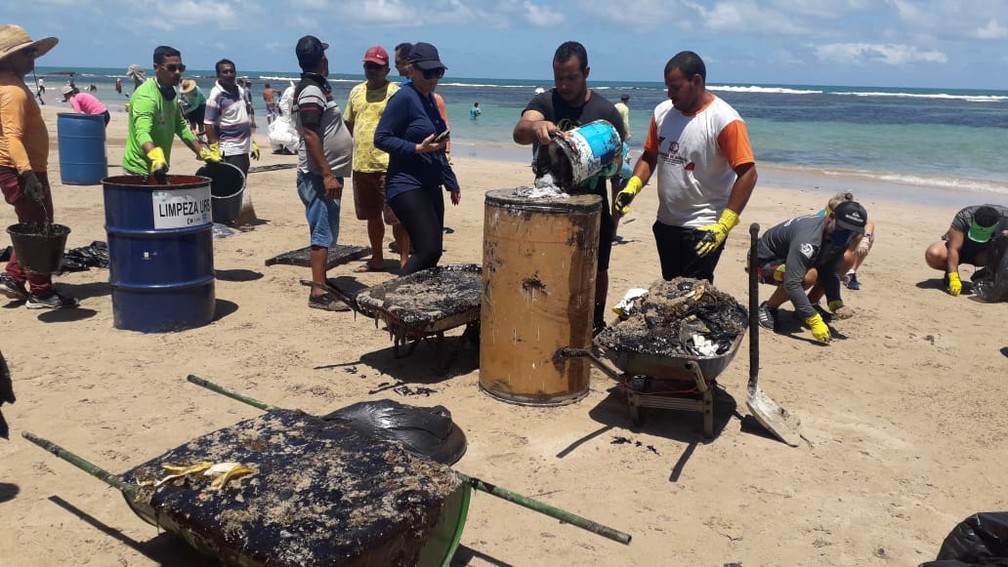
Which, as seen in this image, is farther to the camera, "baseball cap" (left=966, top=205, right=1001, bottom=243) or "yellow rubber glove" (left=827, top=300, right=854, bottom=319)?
"baseball cap" (left=966, top=205, right=1001, bottom=243)

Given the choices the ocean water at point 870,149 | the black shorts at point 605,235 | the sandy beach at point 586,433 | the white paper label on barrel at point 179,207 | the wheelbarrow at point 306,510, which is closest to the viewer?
the wheelbarrow at point 306,510

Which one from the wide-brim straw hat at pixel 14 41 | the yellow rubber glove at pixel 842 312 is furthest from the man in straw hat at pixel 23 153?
the yellow rubber glove at pixel 842 312

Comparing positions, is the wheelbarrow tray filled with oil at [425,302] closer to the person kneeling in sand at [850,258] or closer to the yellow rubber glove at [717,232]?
the yellow rubber glove at [717,232]

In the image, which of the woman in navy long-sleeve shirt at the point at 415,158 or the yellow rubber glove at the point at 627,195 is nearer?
the yellow rubber glove at the point at 627,195

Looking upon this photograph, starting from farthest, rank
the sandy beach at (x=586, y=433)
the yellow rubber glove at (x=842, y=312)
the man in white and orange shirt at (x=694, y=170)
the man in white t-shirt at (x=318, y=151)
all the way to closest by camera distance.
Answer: the yellow rubber glove at (x=842, y=312), the man in white t-shirt at (x=318, y=151), the man in white and orange shirt at (x=694, y=170), the sandy beach at (x=586, y=433)

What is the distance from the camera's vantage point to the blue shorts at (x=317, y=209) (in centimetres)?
592

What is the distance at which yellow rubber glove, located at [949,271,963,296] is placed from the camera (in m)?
7.59

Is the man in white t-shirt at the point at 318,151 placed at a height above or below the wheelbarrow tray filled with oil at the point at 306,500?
above

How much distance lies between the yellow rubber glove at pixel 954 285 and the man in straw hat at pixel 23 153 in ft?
25.6

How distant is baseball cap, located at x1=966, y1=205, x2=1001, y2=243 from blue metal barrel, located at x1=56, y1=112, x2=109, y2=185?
1140 cm

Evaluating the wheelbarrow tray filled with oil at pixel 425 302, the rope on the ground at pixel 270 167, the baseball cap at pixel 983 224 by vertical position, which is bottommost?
the rope on the ground at pixel 270 167

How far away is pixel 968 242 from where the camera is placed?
787 cm

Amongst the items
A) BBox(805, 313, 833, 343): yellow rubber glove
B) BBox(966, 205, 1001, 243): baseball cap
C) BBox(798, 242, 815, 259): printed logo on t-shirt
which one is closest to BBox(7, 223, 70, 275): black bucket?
BBox(798, 242, 815, 259): printed logo on t-shirt

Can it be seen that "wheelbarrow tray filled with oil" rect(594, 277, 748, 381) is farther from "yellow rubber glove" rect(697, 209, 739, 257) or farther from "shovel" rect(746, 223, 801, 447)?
"yellow rubber glove" rect(697, 209, 739, 257)
